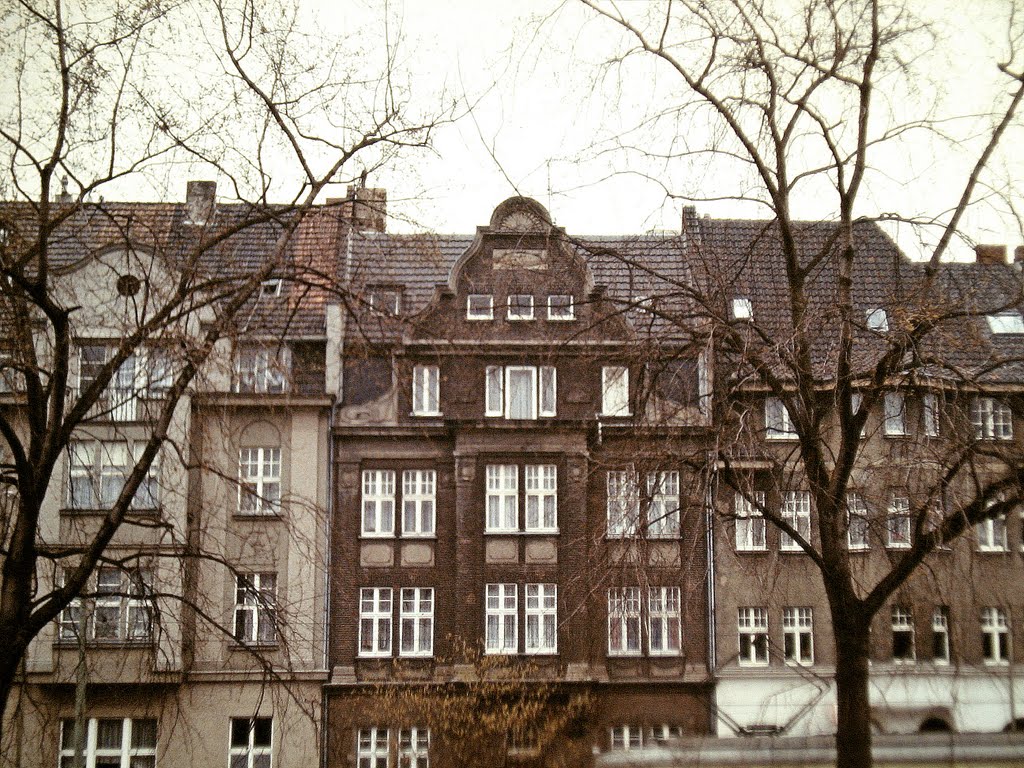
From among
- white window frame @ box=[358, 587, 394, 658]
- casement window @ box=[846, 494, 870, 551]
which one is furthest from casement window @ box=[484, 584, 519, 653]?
casement window @ box=[846, 494, 870, 551]

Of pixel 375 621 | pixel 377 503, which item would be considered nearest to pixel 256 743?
pixel 375 621

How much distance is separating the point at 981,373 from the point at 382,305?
5.40 meters

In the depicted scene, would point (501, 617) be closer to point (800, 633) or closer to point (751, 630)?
point (751, 630)

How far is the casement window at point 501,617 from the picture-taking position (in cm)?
3017

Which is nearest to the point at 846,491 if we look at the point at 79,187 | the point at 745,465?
the point at 745,465

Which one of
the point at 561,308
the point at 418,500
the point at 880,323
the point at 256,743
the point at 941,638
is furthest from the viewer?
the point at 418,500

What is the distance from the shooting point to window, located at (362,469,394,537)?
1207 inches

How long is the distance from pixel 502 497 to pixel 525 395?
8.31 ft

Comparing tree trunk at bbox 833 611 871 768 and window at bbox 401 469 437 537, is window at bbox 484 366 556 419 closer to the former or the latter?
window at bbox 401 469 437 537

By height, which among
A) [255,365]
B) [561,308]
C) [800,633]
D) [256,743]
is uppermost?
[561,308]

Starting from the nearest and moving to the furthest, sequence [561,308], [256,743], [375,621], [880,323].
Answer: [561,308] < [880,323] < [256,743] < [375,621]

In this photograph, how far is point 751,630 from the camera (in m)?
30.6

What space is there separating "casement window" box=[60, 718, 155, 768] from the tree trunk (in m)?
21.5

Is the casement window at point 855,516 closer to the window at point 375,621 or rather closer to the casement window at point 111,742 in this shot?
the window at point 375,621
